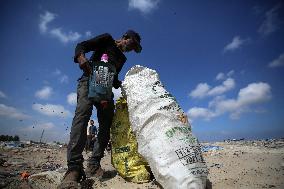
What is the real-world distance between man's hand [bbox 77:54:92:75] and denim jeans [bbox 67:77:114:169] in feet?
0.33

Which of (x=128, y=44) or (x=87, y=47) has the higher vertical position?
(x=128, y=44)

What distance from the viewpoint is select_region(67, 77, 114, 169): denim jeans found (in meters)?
2.05

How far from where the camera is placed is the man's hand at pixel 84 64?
221cm

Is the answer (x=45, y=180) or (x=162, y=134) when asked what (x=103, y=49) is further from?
(x=45, y=180)

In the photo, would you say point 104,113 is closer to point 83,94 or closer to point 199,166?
point 83,94

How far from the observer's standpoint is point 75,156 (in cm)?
205

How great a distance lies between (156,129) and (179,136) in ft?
0.63

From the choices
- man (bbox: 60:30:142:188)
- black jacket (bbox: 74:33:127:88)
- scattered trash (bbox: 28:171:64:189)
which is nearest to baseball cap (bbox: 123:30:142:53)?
man (bbox: 60:30:142:188)

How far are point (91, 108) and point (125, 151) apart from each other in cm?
55

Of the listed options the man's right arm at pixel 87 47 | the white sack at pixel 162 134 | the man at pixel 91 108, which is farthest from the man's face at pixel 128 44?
the white sack at pixel 162 134

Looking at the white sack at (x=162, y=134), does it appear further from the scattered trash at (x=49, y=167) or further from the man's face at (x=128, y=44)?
the scattered trash at (x=49, y=167)

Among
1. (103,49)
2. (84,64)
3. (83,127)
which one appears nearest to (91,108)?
(83,127)

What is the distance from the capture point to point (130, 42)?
8.38 ft

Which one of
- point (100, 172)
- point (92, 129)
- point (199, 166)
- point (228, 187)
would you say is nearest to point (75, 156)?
point (100, 172)
